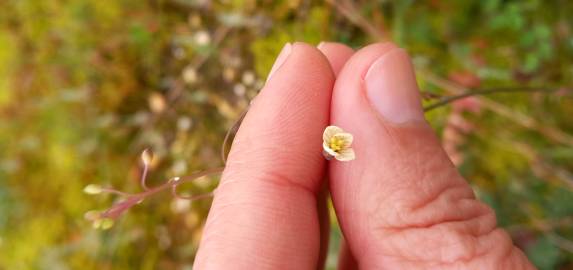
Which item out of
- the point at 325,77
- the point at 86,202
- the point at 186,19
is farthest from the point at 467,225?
the point at 86,202

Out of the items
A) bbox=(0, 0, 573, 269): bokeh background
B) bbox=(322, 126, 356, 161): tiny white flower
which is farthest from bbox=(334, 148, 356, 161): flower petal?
bbox=(0, 0, 573, 269): bokeh background

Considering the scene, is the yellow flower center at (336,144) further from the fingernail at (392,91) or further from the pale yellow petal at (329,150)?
the fingernail at (392,91)

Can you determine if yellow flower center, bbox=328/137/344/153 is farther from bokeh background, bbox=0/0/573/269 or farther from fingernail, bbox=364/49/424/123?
bokeh background, bbox=0/0/573/269

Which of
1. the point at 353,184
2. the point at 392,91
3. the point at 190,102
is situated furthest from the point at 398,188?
the point at 190,102

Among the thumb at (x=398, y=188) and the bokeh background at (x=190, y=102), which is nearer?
the thumb at (x=398, y=188)

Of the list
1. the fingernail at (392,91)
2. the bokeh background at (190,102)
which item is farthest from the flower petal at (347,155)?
the bokeh background at (190,102)

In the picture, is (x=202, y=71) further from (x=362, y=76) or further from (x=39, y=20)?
(x=362, y=76)

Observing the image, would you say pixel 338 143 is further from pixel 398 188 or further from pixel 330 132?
pixel 398 188
